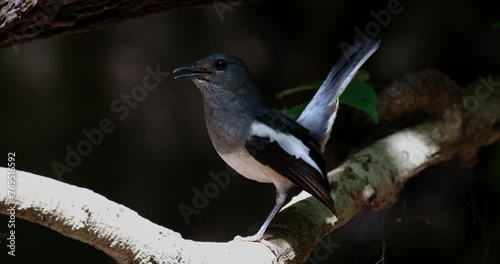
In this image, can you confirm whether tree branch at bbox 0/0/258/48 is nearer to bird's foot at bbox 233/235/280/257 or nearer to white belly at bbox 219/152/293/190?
white belly at bbox 219/152/293/190

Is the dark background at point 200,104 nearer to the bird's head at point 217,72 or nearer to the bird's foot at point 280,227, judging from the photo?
the bird's foot at point 280,227

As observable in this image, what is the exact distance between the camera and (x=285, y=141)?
93.8 inches

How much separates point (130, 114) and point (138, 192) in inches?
17.3

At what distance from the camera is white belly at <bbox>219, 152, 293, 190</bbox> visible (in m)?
2.35

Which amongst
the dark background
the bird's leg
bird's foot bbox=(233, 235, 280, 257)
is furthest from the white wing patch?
the dark background

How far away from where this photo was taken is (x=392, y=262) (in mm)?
3576

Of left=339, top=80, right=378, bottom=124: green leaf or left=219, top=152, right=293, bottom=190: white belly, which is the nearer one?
left=219, top=152, right=293, bottom=190: white belly

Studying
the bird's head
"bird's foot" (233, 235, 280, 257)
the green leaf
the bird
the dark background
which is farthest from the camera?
the dark background

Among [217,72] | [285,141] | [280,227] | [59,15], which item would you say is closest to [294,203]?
[280,227]

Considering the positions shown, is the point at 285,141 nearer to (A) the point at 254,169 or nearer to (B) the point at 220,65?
(A) the point at 254,169

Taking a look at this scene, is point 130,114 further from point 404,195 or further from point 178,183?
point 404,195

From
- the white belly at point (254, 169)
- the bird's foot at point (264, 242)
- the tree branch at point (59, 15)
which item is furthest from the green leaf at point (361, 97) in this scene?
the tree branch at point (59, 15)

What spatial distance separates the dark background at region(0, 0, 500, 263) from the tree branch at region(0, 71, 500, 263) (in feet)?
1.20

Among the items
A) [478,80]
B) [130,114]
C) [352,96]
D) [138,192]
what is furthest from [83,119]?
[478,80]
